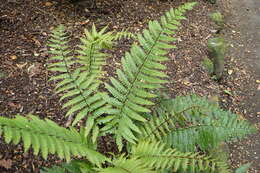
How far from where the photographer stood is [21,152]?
2.51 meters

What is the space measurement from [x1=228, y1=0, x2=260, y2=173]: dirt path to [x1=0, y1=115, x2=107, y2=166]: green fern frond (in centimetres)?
224

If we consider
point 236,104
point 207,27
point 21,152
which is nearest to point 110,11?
point 207,27

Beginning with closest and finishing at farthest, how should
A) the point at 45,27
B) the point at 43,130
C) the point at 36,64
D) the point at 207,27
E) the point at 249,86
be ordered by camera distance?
the point at 43,130
the point at 36,64
the point at 45,27
the point at 249,86
the point at 207,27

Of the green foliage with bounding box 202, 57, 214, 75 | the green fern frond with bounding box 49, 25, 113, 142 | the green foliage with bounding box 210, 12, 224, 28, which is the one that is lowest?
the green fern frond with bounding box 49, 25, 113, 142

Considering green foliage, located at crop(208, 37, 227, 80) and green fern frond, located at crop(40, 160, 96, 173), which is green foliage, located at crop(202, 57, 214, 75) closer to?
green foliage, located at crop(208, 37, 227, 80)

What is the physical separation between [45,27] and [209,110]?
7.89ft

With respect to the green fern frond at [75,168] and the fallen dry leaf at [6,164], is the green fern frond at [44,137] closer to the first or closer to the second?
the green fern frond at [75,168]

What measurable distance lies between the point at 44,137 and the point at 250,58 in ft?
14.0

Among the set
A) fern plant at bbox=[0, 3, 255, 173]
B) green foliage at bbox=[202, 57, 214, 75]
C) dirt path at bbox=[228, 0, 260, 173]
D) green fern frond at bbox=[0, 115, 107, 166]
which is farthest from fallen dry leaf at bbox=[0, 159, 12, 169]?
green foliage at bbox=[202, 57, 214, 75]

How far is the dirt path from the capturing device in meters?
3.69

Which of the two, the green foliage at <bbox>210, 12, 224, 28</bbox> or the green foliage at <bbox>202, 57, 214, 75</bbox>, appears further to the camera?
the green foliage at <bbox>210, 12, 224, 28</bbox>

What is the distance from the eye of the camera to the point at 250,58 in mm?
5125

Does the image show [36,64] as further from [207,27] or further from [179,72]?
[207,27]

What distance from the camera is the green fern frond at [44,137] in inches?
66.9
